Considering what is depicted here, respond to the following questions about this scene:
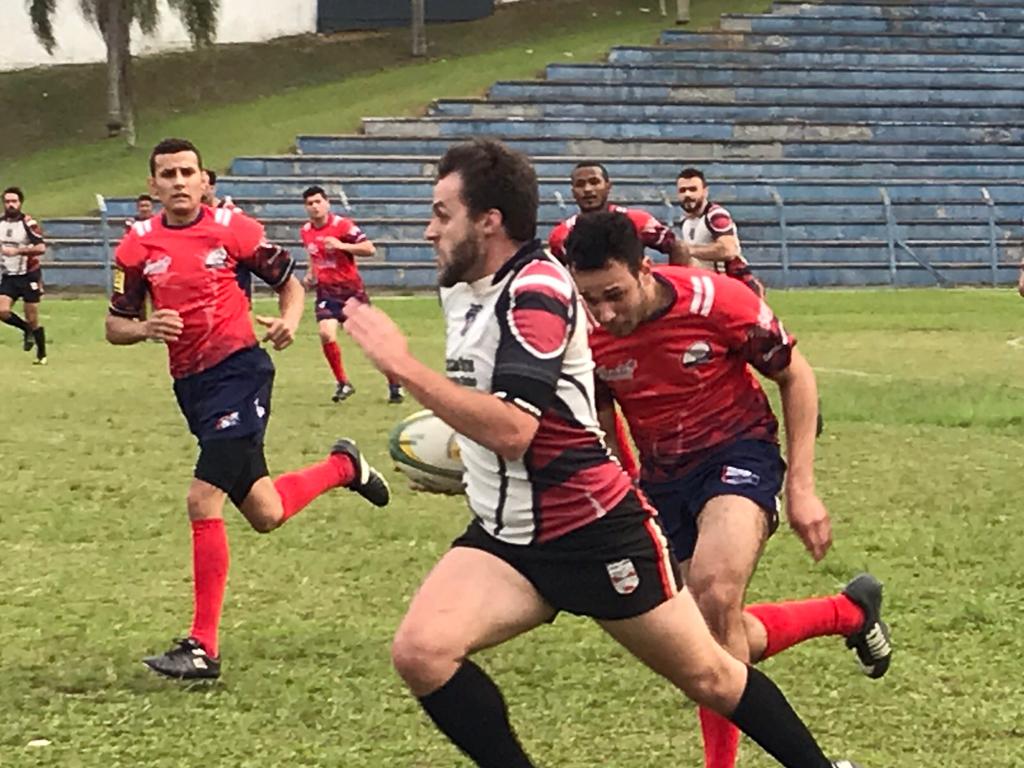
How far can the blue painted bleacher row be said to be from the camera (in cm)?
3606

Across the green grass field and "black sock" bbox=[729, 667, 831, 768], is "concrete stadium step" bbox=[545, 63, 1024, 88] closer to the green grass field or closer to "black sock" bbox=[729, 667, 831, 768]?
the green grass field

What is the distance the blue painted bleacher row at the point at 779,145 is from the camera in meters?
36.1

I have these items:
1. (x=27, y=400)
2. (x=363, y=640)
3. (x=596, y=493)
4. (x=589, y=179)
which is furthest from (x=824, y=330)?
(x=596, y=493)

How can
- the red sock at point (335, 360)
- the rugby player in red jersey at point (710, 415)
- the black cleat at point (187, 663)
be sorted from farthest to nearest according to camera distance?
the red sock at point (335, 360)
the black cleat at point (187, 663)
the rugby player in red jersey at point (710, 415)

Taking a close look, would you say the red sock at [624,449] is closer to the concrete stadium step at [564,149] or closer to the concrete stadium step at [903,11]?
the concrete stadium step at [564,149]

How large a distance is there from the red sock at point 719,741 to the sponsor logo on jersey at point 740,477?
2.56 feet

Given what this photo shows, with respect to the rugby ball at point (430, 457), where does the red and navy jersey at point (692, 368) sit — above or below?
above

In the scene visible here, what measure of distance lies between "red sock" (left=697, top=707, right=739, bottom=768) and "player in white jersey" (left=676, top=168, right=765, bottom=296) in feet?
25.3

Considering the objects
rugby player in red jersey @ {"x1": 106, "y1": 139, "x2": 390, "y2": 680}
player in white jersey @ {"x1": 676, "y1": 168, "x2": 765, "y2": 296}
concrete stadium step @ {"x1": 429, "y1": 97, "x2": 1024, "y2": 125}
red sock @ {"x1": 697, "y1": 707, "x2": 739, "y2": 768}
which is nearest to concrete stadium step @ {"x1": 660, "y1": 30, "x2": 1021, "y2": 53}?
concrete stadium step @ {"x1": 429, "y1": 97, "x2": 1024, "y2": 125}

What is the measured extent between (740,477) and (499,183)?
156cm

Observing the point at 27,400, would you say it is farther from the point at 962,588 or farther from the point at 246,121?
the point at 246,121

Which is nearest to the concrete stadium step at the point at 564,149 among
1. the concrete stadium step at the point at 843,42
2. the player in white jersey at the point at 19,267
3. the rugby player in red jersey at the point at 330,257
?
the concrete stadium step at the point at 843,42

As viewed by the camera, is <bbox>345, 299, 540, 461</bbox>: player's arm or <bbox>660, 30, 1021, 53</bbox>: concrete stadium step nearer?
<bbox>345, 299, 540, 461</bbox>: player's arm

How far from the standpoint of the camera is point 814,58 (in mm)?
44344
